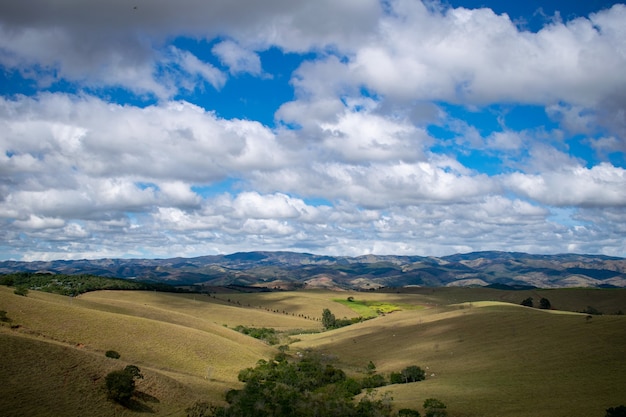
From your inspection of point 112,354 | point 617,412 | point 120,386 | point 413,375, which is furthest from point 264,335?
point 617,412

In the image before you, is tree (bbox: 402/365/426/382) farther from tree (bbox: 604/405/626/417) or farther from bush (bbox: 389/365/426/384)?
tree (bbox: 604/405/626/417)

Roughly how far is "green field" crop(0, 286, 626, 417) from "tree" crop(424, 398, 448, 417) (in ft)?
4.02

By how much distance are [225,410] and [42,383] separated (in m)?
17.6

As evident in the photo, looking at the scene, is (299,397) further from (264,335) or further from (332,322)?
(332,322)

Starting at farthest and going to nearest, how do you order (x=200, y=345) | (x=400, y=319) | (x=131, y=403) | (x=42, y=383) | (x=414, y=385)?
(x=400, y=319), (x=200, y=345), (x=414, y=385), (x=131, y=403), (x=42, y=383)

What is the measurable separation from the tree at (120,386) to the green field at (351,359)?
841 millimetres

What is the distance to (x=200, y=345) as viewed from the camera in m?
75.4

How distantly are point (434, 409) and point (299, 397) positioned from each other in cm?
1651

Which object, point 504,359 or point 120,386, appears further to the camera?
point 504,359

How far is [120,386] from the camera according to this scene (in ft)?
144

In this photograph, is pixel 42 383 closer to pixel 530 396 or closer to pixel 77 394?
pixel 77 394

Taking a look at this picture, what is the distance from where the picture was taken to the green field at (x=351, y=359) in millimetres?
40281

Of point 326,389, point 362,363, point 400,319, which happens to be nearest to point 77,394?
point 326,389

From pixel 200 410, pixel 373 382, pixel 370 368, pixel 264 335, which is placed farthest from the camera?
pixel 264 335
